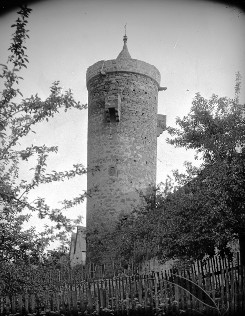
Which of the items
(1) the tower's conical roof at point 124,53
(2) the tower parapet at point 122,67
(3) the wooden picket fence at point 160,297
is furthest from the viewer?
(1) the tower's conical roof at point 124,53

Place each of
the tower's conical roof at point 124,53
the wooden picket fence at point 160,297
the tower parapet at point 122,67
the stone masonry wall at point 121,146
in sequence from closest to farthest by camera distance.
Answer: the wooden picket fence at point 160,297, the stone masonry wall at point 121,146, the tower parapet at point 122,67, the tower's conical roof at point 124,53

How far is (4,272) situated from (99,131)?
518 inches

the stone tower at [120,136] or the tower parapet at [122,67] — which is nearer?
the stone tower at [120,136]

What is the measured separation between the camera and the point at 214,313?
6.98 m

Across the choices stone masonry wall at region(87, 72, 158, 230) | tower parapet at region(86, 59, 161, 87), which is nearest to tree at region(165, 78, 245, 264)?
stone masonry wall at region(87, 72, 158, 230)

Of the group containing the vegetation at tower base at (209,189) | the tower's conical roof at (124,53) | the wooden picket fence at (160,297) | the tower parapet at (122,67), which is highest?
the tower's conical roof at (124,53)

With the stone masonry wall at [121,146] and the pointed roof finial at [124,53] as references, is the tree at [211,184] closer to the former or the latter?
the stone masonry wall at [121,146]

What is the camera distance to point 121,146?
16.7 metres

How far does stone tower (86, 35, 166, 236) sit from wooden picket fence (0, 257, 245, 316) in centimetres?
667

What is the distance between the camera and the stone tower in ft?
54.4

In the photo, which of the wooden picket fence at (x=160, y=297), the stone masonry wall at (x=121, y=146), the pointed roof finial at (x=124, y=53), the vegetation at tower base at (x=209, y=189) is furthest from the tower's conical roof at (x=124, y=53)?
the wooden picket fence at (x=160, y=297)

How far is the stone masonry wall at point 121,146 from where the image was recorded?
1656cm

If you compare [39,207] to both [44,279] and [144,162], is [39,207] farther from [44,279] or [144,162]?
[144,162]

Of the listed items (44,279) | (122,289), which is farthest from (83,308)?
(44,279)
